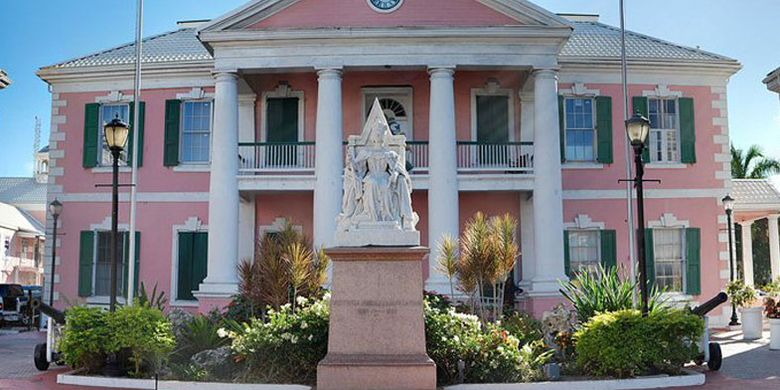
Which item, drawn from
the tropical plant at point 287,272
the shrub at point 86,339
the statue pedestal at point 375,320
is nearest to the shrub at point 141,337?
the shrub at point 86,339

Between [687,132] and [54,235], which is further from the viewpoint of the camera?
[54,235]

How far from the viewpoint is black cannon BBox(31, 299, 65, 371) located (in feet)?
43.7

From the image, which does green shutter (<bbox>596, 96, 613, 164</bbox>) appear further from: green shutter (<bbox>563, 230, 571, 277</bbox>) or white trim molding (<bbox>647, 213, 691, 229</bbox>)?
green shutter (<bbox>563, 230, 571, 277</bbox>)

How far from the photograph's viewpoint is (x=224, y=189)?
19391mm

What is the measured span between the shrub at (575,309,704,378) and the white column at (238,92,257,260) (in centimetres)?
1171

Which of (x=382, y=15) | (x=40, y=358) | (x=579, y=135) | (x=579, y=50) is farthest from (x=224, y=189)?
(x=579, y=50)

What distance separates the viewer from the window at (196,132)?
22.2 metres

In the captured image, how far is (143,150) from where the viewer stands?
877 inches

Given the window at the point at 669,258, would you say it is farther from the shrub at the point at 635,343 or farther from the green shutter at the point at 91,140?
the green shutter at the point at 91,140

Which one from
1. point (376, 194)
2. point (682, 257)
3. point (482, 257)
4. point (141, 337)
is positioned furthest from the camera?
point (682, 257)

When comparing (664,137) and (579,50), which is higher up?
(579,50)

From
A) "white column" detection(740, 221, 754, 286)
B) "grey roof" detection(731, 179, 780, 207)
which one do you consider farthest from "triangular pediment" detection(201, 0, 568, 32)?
"white column" detection(740, 221, 754, 286)

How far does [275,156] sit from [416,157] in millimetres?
3744

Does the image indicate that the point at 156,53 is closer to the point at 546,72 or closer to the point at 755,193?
the point at 546,72
